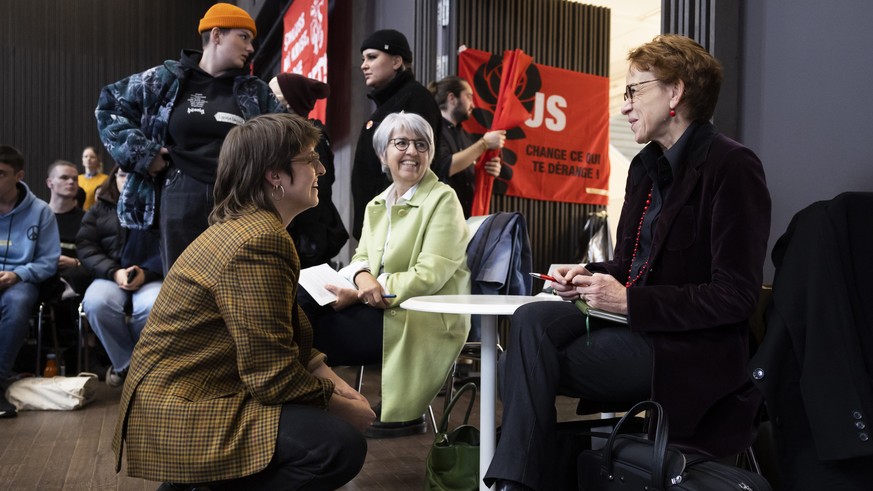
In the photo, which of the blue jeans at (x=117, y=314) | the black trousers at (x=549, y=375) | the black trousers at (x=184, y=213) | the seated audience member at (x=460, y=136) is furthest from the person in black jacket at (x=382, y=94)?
the black trousers at (x=549, y=375)

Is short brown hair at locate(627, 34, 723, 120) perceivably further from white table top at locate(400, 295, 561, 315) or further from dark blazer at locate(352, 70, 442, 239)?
dark blazer at locate(352, 70, 442, 239)

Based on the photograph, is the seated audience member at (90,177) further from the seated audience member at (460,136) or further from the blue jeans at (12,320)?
the seated audience member at (460,136)

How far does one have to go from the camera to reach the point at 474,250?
3.04 metres

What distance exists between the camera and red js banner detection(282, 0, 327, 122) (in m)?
6.35

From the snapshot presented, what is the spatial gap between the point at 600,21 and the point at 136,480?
4.66 m

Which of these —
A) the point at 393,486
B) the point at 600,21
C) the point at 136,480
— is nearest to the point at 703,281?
the point at 393,486

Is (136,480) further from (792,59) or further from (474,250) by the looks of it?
(792,59)

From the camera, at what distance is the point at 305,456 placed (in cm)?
159

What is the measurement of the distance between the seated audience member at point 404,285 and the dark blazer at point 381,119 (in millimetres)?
589

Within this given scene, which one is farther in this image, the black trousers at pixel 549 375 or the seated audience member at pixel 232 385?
the black trousers at pixel 549 375

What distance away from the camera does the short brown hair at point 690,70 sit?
1.90 m

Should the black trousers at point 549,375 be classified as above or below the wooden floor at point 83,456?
above

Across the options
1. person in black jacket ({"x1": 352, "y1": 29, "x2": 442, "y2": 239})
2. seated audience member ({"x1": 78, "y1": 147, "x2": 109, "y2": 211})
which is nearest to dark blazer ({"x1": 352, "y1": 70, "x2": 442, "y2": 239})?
person in black jacket ({"x1": 352, "y1": 29, "x2": 442, "y2": 239})

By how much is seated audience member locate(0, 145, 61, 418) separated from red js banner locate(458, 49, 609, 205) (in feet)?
8.63
